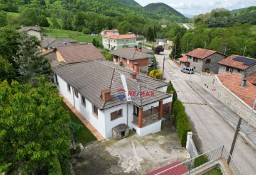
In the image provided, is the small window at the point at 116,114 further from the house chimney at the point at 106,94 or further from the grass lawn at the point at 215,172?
the grass lawn at the point at 215,172

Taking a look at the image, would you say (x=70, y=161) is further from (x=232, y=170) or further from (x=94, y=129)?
(x=232, y=170)

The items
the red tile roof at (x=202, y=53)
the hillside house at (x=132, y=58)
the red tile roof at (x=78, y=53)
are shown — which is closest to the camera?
the red tile roof at (x=78, y=53)

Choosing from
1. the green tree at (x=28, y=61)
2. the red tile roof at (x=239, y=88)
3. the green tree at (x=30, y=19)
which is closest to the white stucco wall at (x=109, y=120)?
the green tree at (x=28, y=61)

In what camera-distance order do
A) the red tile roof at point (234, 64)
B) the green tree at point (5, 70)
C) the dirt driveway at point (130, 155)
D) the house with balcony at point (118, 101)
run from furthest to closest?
the red tile roof at point (234, 64) → the green tree at point (5, 70) → the house with balcony at point (118, 101) → the dirt driveway at point (130, 155)

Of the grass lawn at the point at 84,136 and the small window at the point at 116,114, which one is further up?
the small window at the point at 116,114

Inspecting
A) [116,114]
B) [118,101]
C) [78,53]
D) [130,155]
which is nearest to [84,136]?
[116,114]

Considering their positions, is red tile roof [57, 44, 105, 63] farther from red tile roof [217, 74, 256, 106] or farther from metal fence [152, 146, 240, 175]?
metal fence [152, 146, 240, 175]

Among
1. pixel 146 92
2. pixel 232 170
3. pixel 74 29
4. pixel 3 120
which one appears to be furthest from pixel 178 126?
pixel 74 29
